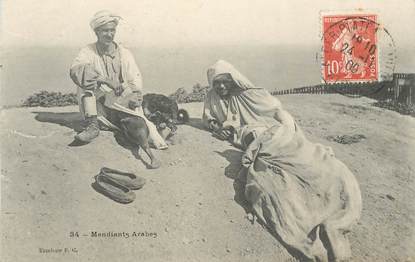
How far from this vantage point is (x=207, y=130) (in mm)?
6223

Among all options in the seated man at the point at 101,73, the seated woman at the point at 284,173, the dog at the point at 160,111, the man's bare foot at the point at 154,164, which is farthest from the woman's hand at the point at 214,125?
the seated man at the point at 101,73

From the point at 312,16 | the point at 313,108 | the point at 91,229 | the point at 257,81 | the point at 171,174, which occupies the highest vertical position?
the point at 312,16

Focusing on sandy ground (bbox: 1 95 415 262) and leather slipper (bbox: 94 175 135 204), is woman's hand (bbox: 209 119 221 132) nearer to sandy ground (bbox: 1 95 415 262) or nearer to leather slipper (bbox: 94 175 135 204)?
sandy ground (bbox: 1 95 415 262)

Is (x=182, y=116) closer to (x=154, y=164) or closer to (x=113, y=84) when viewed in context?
(x=154, y=164)

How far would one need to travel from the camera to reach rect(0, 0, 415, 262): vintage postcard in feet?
18.4

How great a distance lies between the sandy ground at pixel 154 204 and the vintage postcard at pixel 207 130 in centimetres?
1

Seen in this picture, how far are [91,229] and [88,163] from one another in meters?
0.69

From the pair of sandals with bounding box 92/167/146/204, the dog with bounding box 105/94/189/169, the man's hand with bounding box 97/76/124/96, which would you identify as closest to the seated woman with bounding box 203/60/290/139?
the dog with bounding box 105/94/189/169

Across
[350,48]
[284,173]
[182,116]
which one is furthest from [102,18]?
[350,48]

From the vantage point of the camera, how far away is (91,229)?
221 inches

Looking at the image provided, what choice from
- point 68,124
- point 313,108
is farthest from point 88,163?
point 313,108

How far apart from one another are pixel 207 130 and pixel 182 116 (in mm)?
331

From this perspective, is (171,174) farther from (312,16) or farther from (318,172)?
(312,16)

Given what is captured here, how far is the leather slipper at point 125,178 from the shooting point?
5.63m
